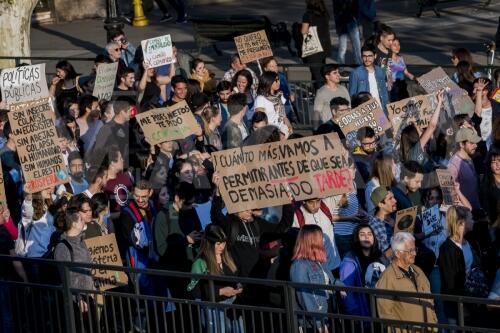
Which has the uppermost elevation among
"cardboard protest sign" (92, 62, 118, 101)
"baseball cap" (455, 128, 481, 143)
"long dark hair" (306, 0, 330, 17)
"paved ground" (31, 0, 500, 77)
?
"baseball cap" (455, 128, 481, 143)

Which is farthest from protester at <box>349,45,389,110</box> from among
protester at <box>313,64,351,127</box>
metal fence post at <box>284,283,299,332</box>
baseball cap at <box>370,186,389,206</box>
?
metal fence post at <box>284,283,299,332</box>

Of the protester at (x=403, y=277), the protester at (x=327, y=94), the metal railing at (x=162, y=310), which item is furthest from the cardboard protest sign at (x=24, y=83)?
the protester at (x=403, y=277)

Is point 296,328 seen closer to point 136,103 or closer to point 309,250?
point 309,250

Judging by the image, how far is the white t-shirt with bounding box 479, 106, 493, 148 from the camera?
15.0 m

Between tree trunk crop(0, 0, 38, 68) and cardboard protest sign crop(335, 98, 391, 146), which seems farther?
tree trunk crop(0, 0, 38, 68)

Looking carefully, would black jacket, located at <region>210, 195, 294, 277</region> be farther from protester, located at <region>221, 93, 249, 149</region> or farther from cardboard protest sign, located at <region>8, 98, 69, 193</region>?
protester, located at <region>221, 93, 249, 149</region>

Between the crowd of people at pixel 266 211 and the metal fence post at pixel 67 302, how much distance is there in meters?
0.09

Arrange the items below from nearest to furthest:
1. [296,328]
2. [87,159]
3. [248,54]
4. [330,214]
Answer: [296,328] → [330,214] → [87,159] → [248,54]

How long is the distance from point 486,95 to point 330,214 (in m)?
3.96

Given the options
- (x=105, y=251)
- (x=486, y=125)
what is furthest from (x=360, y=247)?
(x=486, y=125)

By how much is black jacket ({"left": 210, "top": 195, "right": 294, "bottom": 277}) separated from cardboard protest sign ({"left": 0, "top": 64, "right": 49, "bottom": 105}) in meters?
4.87

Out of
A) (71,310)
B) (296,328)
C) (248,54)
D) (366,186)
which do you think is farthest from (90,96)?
(296,328)

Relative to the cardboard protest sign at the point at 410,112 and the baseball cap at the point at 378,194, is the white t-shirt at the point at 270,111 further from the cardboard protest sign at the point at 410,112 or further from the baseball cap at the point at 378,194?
the baseball cap at the point at 378,194

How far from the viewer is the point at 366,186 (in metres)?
12.8
